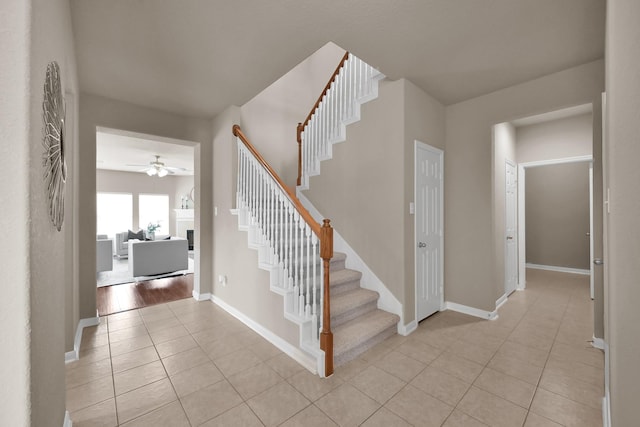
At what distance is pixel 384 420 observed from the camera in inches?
67.0

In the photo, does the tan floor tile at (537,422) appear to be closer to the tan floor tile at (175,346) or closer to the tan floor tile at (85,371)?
the tan floor tile at (175,346)

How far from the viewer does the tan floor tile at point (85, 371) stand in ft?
6.91

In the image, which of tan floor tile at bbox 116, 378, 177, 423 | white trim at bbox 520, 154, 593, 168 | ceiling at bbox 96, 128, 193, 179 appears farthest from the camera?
ceiling at bbox 96, 128, 193, 179

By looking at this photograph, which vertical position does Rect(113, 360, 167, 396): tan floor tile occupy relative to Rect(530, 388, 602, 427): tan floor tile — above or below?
above

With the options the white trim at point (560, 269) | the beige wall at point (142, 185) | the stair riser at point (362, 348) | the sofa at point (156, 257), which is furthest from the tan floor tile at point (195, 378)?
the beige wall at point (142, 185)

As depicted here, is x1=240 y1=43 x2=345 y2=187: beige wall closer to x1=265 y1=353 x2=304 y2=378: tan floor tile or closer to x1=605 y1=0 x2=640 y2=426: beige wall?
x1=265 y1=353 x2=304 y2=378: tan floor tile

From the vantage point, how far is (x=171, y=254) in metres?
5.61

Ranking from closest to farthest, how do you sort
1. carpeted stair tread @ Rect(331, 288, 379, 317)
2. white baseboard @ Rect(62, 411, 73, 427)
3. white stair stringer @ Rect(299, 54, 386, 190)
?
1. white baseboard @ Rect(62, 411, 73, 427)
2. carpeted stair tread @ Rect(331, 288, 379, 317)
3. white stair stringer @ Rect(299, 54, 386, 190)

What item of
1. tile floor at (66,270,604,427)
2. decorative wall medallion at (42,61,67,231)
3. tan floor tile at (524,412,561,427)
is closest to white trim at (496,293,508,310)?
tile floor at (66,270,604,427)

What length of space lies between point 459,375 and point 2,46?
3144mm

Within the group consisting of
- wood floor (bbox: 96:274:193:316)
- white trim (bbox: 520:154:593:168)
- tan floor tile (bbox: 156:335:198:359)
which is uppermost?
white trim (bbox: 520:154:593:168)

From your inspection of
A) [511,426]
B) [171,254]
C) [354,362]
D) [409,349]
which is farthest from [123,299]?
[511,426]

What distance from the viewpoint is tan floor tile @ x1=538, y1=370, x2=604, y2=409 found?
6.15ft

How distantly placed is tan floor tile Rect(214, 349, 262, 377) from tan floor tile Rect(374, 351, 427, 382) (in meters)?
1.12
